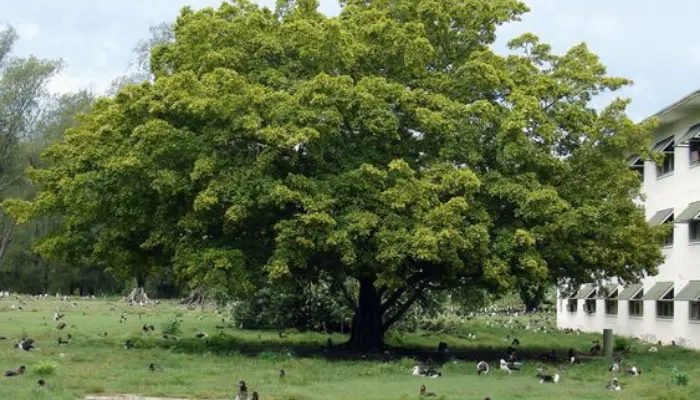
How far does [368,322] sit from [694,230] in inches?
546

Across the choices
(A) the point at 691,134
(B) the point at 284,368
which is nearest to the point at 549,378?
(B) the point at 284,368

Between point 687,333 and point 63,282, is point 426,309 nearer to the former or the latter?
point 687,333

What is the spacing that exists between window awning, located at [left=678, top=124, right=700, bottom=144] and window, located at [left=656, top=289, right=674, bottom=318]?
251 inches

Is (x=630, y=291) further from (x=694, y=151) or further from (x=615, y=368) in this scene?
(x=615, y=368)

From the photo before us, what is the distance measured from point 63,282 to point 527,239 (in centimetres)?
8066

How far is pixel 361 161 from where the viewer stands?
26.5 metres

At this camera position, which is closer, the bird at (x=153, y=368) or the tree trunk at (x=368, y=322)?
the bird at (x=153, y=368)

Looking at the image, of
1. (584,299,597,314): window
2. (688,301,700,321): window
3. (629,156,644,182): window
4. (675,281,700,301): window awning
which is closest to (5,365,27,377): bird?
(675,281,700,301): window awning

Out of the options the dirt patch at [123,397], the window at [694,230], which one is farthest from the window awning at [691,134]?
the dirt patch at [123,397]

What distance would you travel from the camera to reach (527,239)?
24.4m

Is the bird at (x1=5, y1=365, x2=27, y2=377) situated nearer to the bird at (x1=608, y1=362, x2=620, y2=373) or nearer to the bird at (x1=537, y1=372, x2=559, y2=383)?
the bird at (x1=537, y1=372, x2=559, y2=383)

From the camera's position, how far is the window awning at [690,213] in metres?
32.4

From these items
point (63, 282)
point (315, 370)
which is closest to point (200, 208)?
point (315, 370)

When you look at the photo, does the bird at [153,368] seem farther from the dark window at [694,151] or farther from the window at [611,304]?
the window at [611,304]
